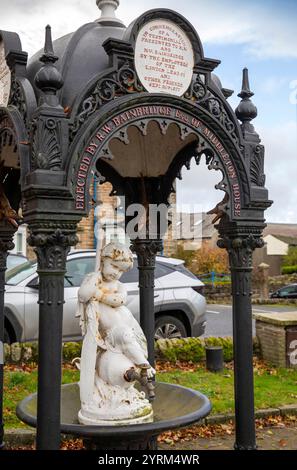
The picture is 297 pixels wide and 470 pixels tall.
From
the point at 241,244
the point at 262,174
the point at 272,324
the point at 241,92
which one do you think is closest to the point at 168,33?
the point at 241,92

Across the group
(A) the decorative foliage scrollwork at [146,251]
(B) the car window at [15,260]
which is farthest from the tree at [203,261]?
(A) the decorative foliage scrollwork at [146,251]

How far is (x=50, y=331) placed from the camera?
4.03 metres

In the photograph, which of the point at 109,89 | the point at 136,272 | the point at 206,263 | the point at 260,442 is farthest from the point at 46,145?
the point at 206,263

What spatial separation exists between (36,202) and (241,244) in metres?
1.97

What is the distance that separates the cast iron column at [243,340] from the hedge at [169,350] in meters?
4.80

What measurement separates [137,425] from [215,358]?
207 inches

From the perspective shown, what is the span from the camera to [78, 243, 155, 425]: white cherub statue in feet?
15.3

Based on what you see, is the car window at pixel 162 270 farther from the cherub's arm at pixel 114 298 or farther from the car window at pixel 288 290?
the car window at pixel 288 290

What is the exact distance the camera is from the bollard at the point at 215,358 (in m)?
9.48

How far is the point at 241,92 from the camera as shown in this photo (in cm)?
515

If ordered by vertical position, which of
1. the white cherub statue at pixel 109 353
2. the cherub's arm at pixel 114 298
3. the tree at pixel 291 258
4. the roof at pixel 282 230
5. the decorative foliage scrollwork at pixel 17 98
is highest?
the roof at pixel 282 230

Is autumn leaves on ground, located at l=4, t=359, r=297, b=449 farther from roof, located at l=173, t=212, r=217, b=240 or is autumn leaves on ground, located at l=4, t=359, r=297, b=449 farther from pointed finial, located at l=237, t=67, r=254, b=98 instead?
roof, located at l=173, t=212, r=217, b=240

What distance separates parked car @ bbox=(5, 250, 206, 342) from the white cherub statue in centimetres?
509
